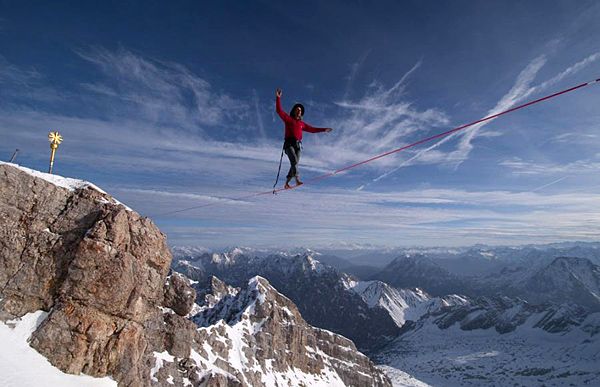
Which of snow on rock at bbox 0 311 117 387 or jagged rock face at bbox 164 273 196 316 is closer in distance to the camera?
snow on rock at bbox 0 311 117 387

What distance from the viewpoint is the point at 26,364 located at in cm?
2736

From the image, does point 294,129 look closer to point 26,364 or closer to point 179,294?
point 26,364

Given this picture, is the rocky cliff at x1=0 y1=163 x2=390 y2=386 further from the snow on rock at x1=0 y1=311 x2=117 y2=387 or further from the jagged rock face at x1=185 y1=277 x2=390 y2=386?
the jagged rock face at x1=185 y1=277 x2=390 y2=386

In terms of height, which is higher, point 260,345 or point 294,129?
point 294,129

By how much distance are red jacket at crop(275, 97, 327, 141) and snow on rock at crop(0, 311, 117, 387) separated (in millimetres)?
23059

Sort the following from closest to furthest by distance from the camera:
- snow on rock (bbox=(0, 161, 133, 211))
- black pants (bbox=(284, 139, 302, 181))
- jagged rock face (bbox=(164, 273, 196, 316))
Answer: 1. black pants (bbox=(284, 139, 302, 181))
2. snow on rock (bbox=(0, 161, 133, 211))
3. jagged rock face (bbox=(164, 273, 196, 316))

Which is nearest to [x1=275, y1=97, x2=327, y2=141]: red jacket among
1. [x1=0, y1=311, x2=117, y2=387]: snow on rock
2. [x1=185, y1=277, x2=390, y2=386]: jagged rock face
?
[x1=0, y1=311, x2=117, y2=387]: snow on rock

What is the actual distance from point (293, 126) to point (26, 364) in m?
26.2

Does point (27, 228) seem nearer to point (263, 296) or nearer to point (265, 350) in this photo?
point (265, 350)

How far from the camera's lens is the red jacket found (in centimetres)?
2109

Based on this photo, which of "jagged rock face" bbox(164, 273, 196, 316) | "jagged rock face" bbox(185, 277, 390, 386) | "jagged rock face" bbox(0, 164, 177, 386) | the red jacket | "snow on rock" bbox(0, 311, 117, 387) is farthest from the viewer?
"jagged rock face" bbox(185, 277, 390, 386)

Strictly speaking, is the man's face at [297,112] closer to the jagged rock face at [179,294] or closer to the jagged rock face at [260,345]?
the jagged rock face at [179,294]

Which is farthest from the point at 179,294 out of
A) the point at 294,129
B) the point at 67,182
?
the point at 294,129

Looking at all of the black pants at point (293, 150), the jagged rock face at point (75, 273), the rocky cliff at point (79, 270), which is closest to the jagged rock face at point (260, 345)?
the rocky cliff at point (79, 270)
